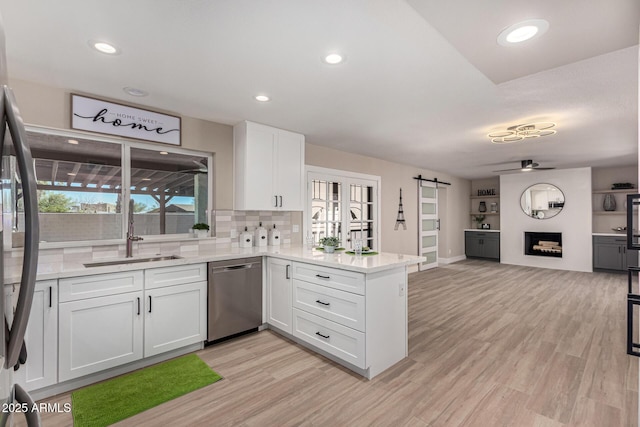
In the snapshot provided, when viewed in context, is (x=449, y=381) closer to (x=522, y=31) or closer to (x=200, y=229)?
(x=522, y=31)

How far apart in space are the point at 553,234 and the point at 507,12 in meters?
7.72

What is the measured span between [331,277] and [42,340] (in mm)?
2166

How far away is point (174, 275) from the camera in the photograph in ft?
9.24

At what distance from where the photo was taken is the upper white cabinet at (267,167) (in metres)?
3.57

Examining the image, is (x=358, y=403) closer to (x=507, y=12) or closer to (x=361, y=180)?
(x=507, y=12)

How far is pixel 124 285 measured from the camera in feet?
8.31

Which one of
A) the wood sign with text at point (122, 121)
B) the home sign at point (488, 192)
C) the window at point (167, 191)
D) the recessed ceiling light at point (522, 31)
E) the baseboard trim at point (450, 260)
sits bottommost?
the baseboard trim at point (450, 260)

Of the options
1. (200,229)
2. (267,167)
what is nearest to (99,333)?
(200,229)

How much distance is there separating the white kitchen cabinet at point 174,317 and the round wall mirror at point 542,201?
8077mm

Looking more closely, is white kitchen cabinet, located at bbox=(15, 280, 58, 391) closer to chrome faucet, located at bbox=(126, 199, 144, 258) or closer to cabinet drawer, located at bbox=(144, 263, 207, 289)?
cabinet drawer, located at bbox=(144, 263, 207, 289)

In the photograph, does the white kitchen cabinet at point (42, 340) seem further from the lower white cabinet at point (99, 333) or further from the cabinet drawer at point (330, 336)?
the cabinet drawer at point (330, 336)

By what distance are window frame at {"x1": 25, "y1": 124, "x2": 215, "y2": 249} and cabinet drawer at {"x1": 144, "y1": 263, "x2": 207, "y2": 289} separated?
0.59 meters

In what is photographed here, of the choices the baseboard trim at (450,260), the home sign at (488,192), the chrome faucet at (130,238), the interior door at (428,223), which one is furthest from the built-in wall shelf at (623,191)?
the chrome faucet at (130,238)

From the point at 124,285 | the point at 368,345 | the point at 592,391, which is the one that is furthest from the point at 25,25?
the point at 592,391
